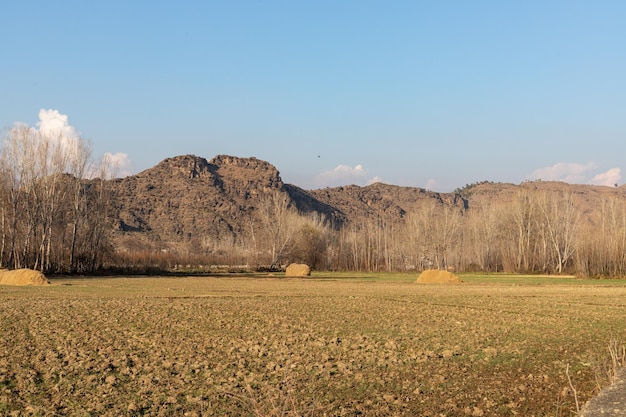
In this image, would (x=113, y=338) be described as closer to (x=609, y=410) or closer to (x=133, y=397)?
(x=133, y=397)

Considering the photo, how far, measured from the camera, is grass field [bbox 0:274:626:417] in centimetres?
996

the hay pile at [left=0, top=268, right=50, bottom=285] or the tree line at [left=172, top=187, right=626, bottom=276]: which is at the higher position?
the tree line at [left=172, top=187, right=626, bottom=276]

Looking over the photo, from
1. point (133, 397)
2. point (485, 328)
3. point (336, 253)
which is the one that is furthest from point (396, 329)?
point (336, 253)

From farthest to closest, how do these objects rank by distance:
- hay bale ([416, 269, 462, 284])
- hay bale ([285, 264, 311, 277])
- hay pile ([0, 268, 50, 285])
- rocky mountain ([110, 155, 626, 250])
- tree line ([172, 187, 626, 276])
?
1. rocky mountain ([110, 155, 626, 250])
2. tree line ([172, 187, 626, 276])
3. hay bale ([285, 264, 311, 277])
4. hay bale ([416, 269, 462, 284])
5. hay pile ([0, 268, 50, 285])

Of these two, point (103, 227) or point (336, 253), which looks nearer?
point (103, 227)

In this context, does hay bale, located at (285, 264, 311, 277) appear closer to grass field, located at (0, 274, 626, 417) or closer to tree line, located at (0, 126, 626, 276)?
tree line, located at (0, 126, 626, 276)

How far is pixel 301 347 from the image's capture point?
15.3 meters

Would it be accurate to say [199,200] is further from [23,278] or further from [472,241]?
[23,278]

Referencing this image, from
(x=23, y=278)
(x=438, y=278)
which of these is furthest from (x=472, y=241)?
(x=23, y=278)

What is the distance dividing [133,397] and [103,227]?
6150 cm

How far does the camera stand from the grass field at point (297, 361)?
9.96 metres

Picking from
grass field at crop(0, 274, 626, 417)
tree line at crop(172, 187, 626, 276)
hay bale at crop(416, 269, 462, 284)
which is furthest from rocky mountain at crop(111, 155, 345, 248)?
grass field at crop(0, 274, 626, 417)

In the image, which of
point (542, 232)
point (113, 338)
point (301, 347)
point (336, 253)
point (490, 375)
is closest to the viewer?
point (490, 375)

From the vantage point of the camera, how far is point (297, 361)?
44.2 feet
